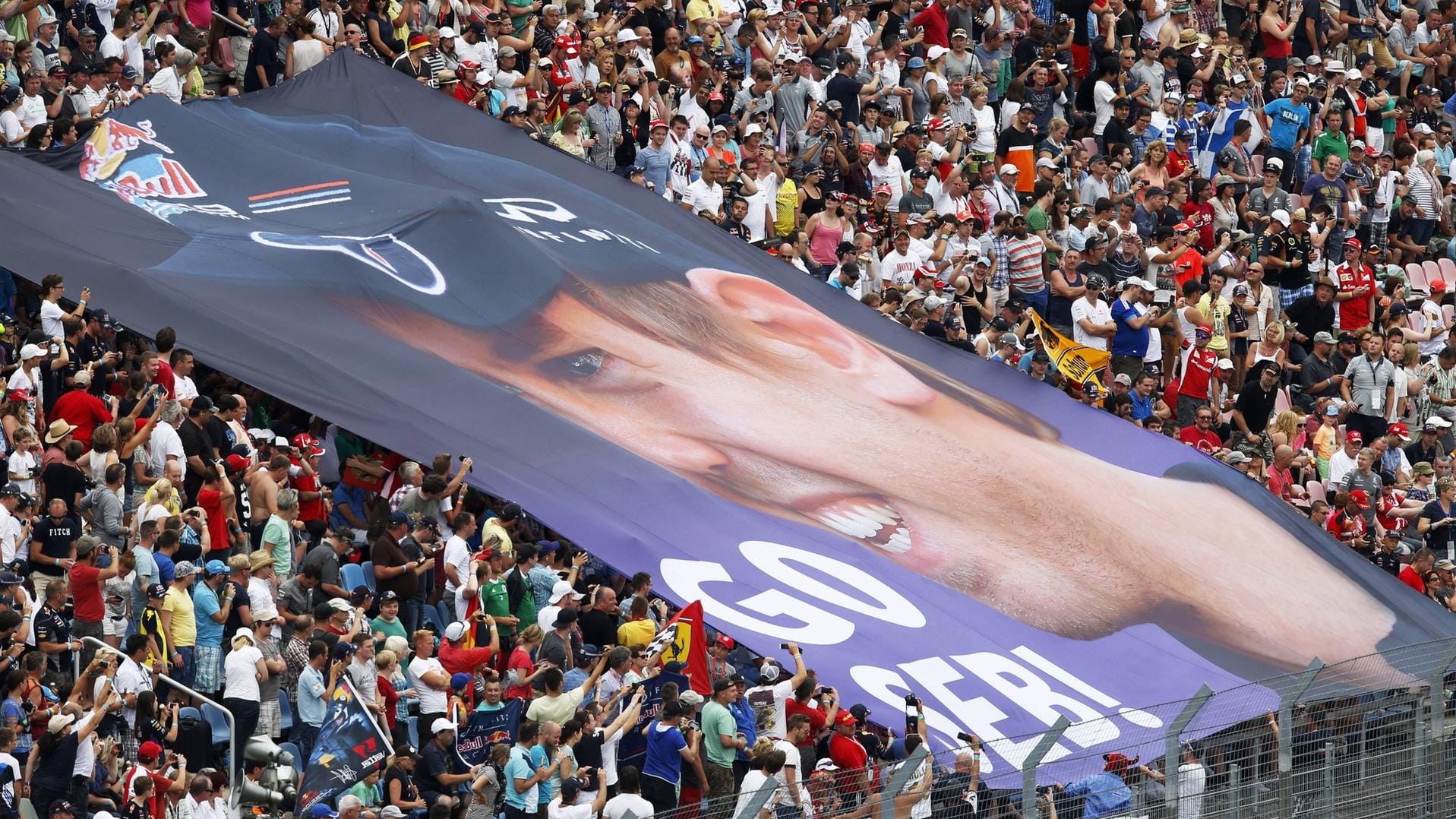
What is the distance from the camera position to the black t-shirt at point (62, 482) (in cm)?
1545

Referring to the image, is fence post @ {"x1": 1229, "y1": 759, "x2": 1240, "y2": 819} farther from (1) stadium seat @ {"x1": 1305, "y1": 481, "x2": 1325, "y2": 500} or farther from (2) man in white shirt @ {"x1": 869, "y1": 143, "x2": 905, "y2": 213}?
(2) man in white shirt @ {"x1": 869, "y1": 143, "x2": 905, "y2": 213}

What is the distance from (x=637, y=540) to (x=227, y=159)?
5.82 meters

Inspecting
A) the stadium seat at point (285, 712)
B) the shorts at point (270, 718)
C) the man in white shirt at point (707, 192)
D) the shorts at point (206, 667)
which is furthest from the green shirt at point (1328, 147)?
the shorts at point (206, 667)

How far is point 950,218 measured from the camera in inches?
886

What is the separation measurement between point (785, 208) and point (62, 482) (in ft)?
30.4

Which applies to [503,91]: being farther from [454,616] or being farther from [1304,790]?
[1304,790]

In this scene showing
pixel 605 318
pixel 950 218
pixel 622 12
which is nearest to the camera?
pixel 605 318

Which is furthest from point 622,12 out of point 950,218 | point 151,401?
point 151,401

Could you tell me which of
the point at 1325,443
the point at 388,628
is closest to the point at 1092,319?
the point at 1325,443

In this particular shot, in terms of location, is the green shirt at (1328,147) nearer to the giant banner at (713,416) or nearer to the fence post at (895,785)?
the giant banner at (713,416)

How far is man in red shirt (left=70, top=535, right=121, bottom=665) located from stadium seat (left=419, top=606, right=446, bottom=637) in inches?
88.5

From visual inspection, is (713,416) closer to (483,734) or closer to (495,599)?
(495,599)

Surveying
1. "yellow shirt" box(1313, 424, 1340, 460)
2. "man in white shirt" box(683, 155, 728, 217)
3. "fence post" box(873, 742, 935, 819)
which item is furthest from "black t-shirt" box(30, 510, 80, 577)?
"yellow shirt" box(1313, 424, 1340, 460)

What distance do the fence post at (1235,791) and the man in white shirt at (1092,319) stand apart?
32.5 ft
